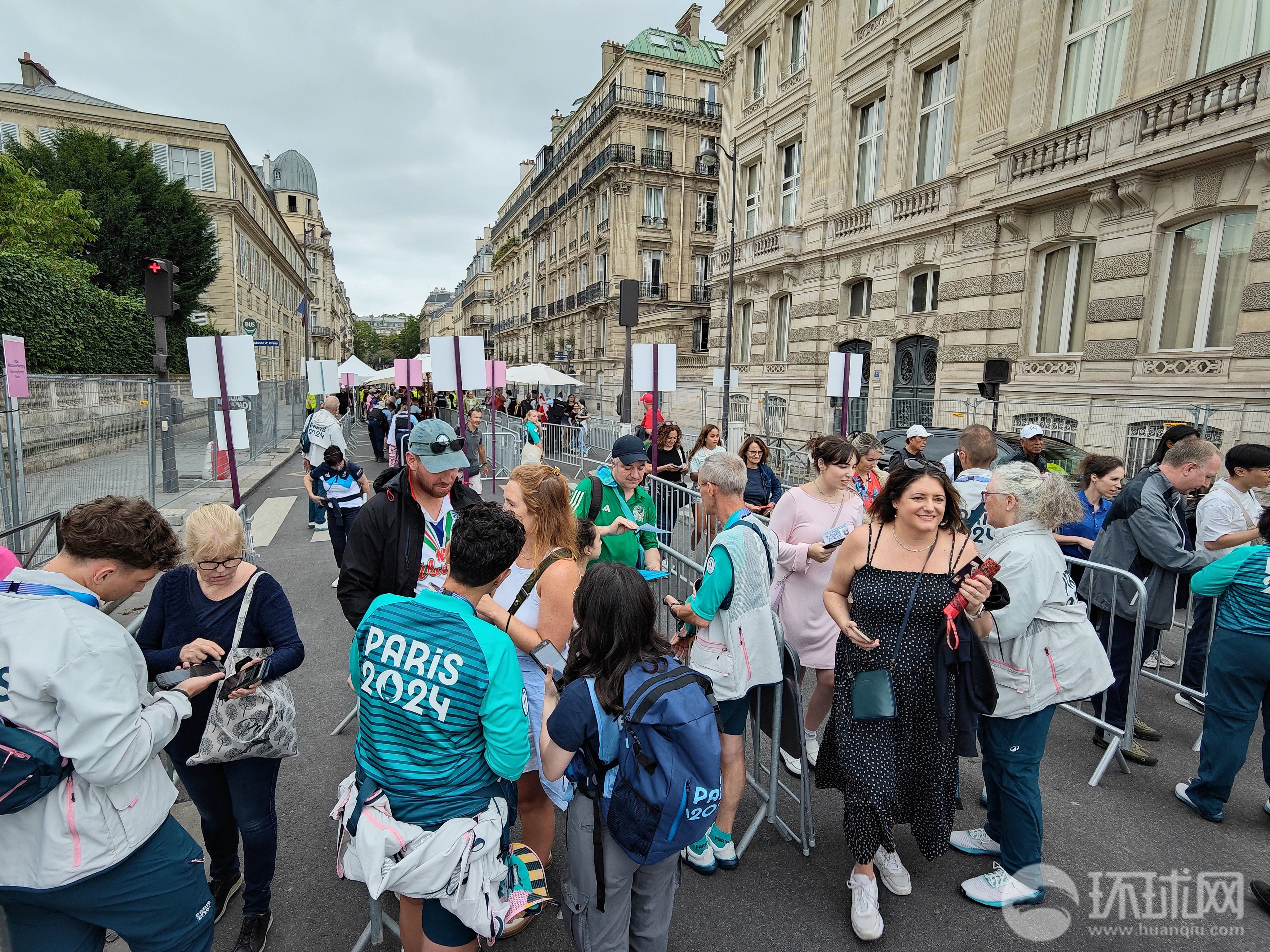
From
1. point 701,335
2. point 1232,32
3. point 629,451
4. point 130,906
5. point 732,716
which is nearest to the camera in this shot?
point 130,906

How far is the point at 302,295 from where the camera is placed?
70.9 meters

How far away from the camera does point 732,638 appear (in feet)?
9.91

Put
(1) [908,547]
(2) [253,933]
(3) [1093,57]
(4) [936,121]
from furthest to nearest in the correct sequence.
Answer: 1. (4) [936,121]
2. (3) [1093,57]
3. (1) [908,547]
4. (2) [253,933]

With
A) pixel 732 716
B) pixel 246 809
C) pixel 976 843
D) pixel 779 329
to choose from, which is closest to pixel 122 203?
pixel 779 329

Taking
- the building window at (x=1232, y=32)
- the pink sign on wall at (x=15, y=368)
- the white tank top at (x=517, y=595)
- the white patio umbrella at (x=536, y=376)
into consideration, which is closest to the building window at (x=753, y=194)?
the white patio umbrella at (x=536, y=376)

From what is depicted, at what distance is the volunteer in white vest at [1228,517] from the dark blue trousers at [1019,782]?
2.29m

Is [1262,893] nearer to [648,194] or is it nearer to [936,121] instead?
[936,121]

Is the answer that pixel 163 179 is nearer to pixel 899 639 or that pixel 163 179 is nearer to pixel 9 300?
pixel 9 300

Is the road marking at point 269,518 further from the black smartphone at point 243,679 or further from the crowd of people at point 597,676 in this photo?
the black smartphone at point 243,679

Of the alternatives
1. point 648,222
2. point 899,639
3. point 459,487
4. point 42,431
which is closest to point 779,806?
point 899,639

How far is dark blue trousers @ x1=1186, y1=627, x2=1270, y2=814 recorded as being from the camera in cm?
325

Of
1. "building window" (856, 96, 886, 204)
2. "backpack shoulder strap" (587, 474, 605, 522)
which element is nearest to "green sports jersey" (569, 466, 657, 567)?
"backpack shoulder strap" (587, 474, 605, 522)

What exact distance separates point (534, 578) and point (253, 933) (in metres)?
1.83

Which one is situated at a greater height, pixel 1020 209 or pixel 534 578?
pixel 1020 209
